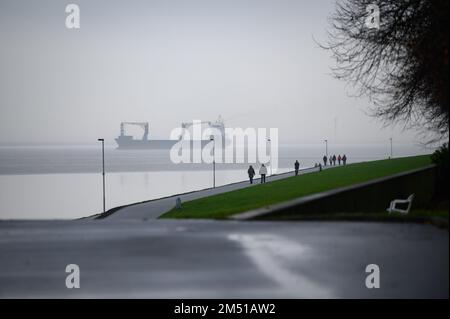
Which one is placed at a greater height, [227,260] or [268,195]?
[227,260]

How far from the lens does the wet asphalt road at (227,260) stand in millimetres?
7480

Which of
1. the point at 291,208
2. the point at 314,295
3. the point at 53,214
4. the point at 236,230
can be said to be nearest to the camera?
the point at 314,295

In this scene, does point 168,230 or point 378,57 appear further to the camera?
point 378,57

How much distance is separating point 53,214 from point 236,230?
5782cm

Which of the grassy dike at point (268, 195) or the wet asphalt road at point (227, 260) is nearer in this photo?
the wet asphalt road at point (227, 260)

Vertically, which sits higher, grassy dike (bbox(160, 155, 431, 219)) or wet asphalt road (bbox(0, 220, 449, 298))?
wet asphalt road (bbox(0, 220, 449, 298))

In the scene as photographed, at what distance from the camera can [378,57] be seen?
21.2m

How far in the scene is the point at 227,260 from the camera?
8805 millimetres

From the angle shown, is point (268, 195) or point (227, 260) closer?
point (227, 260)

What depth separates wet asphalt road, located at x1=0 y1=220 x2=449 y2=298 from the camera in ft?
24.5

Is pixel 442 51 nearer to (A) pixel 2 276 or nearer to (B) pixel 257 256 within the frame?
(B) pixel 257 256

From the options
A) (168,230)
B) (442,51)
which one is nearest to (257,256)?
(168,230)

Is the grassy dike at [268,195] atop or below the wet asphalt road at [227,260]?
below

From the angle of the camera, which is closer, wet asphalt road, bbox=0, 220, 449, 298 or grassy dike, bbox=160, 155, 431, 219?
wet asphalt road, bbox=0, 220, 449, 298
